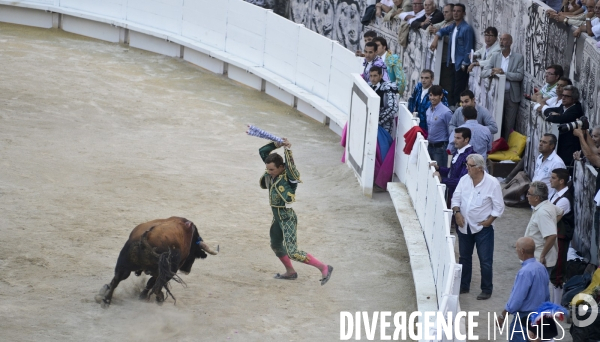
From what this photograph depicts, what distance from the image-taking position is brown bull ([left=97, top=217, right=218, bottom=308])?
339 inches

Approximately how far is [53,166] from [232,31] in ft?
22.7

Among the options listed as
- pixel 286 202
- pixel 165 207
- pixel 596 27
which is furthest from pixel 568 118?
pixel 165 207

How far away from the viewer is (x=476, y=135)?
36.7 ft

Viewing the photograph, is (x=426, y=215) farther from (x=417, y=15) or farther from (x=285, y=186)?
(x=417, y=15)

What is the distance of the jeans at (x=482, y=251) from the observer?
9.49 m

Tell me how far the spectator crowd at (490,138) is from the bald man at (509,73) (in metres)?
0.01

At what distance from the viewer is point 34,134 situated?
47.5 ft

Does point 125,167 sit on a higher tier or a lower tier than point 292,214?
lower

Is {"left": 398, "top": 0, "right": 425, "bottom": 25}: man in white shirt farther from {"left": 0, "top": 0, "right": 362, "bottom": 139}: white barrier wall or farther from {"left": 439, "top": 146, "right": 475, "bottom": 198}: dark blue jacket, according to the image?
{"left": 439, "top": 146, "right": 475, "bottom": 198}: dark blue jacket

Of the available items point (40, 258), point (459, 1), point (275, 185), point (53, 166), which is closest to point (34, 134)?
point (53, 166)

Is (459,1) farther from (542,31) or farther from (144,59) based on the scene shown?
(144,59)

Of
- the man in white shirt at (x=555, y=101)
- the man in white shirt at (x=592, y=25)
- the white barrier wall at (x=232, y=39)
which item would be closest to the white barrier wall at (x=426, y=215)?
the man in white shirt at (x=555, y=101)

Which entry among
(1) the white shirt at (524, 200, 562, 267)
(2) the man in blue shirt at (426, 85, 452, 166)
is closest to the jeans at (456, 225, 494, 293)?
(1) the white shirt at (524, 200, 562, 267)

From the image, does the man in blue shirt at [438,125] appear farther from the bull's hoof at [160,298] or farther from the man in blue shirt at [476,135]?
the bull's hoof at [160,298]
